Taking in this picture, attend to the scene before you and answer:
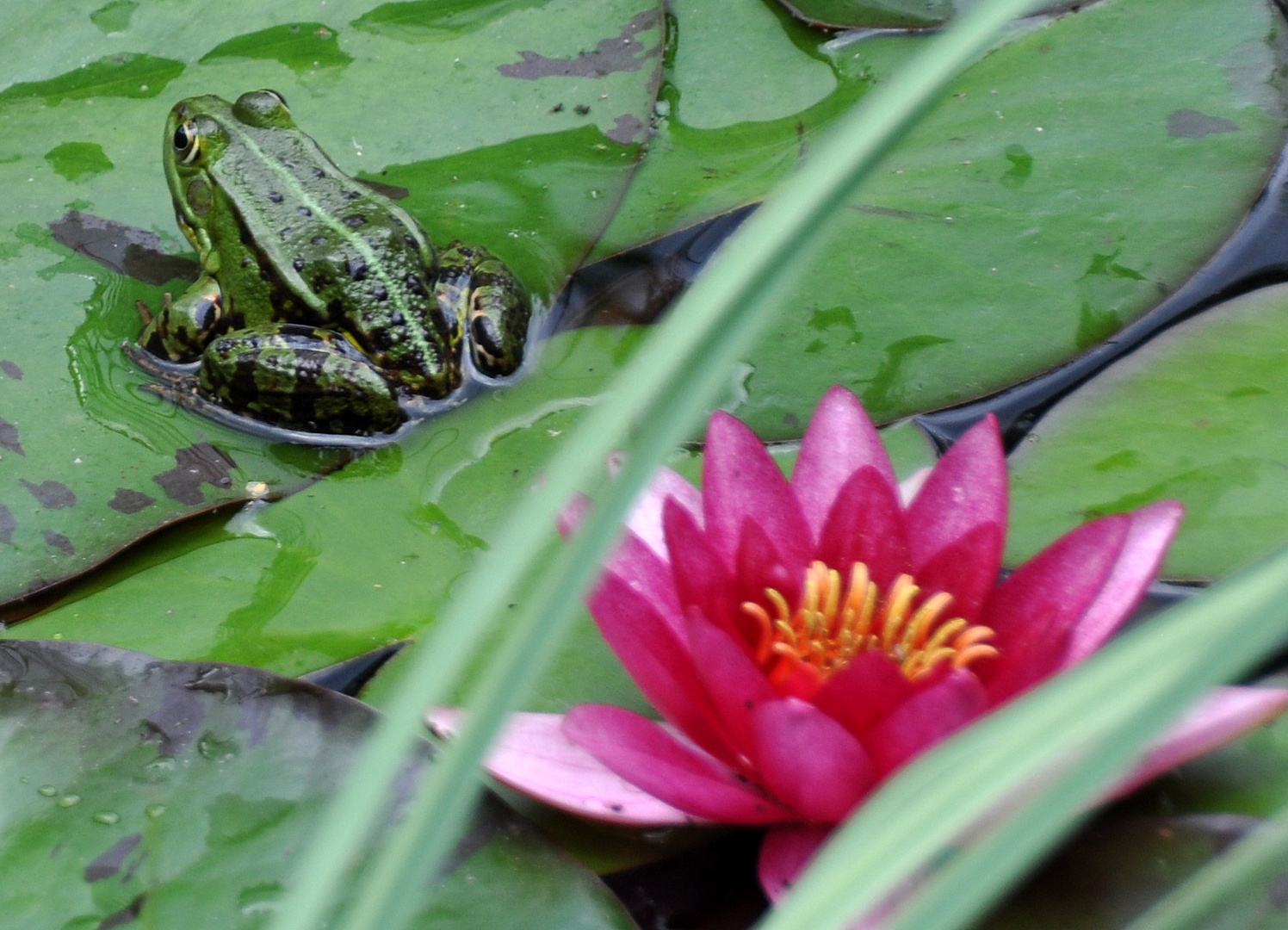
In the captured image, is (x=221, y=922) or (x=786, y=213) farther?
(x=221, y=922)

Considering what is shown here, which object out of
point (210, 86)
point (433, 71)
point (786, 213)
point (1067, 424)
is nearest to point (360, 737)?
point (786, 213)

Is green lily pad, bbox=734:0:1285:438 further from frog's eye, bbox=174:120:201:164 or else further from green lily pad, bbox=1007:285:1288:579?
frog's eye, bbox=174:120:201:164

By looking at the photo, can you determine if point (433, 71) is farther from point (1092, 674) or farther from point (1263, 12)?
point (1092, 674)

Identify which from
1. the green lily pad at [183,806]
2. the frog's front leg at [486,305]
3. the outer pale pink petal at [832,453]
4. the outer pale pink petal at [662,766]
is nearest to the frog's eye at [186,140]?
the frog's front leg at [486,305]

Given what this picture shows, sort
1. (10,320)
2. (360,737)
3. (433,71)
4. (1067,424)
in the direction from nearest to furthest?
(360,737)
(1067,424)
(10,320)
(433,71)

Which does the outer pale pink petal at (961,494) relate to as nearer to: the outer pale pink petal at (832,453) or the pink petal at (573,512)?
the outer pale pink petal at (832,453)

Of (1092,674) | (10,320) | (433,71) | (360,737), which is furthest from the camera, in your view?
(433,71)
